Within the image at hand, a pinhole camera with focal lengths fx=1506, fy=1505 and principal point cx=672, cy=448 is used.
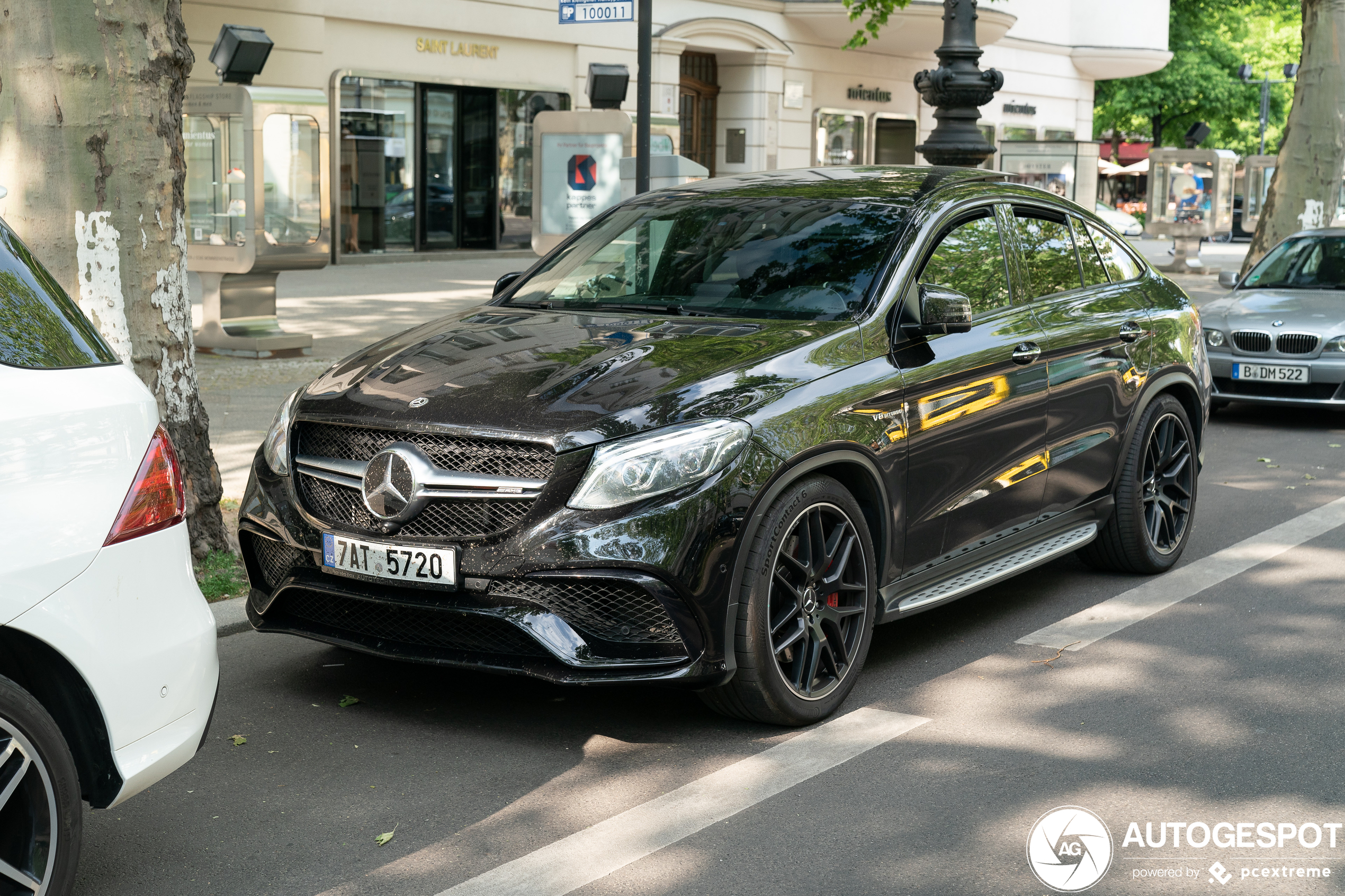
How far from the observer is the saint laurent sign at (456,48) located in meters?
23.3

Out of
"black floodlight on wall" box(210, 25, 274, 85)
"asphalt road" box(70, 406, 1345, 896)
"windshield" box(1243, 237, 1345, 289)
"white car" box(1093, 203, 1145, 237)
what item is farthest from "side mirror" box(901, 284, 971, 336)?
"white car" box(1093, 203, 1145, 237)

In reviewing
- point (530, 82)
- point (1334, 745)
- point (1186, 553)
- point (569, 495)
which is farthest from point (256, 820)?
point (530, 82)

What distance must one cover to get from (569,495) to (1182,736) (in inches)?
78.8

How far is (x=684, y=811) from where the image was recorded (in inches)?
155

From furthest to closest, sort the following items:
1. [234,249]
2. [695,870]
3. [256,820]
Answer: [234,249]
[256,820]
[695,870]

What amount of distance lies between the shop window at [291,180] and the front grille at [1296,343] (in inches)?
322

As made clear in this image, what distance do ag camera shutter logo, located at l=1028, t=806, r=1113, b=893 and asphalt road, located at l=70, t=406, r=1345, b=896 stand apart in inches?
1.3

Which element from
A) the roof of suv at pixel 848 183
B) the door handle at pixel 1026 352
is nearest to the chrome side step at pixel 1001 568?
the door handle at pixel 1026 352

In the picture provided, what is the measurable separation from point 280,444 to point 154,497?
1440 millimetres

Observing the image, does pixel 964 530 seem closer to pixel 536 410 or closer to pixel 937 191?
pixel 937 191

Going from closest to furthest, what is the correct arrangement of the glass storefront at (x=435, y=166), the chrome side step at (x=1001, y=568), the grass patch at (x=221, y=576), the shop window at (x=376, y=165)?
the chrome side step at (x=1001, y=568) → the grass patch at (x=221, y=576) → the shop window at (x=376, y=165) → the glass storefront at (x=435, y=166)

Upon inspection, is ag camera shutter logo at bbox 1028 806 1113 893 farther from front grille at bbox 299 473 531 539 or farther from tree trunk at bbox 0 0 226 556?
tree trunk at bbox 0 0 226 556

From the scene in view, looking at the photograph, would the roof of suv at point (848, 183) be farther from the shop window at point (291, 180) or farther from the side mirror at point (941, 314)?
the shop window at point (291, 180)

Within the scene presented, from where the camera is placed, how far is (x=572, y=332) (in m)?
4.95
